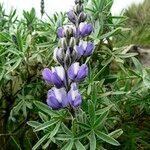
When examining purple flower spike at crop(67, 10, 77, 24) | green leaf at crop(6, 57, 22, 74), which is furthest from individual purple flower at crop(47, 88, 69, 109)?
green leaf at crop(6, 57, 22, 74)

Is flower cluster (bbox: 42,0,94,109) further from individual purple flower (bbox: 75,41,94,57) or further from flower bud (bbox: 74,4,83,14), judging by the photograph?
flower bud (bbox: 74,4,83,14)

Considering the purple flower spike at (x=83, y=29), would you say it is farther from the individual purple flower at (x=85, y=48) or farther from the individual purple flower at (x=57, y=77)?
the individual purple flower at (x=57, y=77)

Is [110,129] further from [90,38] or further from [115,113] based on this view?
[90,38]

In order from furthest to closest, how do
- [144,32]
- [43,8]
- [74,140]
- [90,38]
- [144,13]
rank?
1. [144,13]
2. [144,32]
3. [43,8]
4. [90,38]
5. [74,140]

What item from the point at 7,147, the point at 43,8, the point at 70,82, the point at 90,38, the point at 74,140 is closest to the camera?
the point at 70,82

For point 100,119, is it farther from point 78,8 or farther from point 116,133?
point 78,8

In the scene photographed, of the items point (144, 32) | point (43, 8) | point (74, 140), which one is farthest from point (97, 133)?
point (144, 32)

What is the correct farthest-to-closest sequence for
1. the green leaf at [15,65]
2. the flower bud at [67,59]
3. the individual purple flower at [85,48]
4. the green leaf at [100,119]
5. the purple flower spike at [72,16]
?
the green leaf at [15,65] < the purple flower spike at [72,16] < the green leaf at [100,119] < the individual purple flower at [85,48] < the flower bud at [67,59]

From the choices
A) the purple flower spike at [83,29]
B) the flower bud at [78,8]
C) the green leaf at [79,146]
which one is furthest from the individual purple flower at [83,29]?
the green leaf at [79,146]
